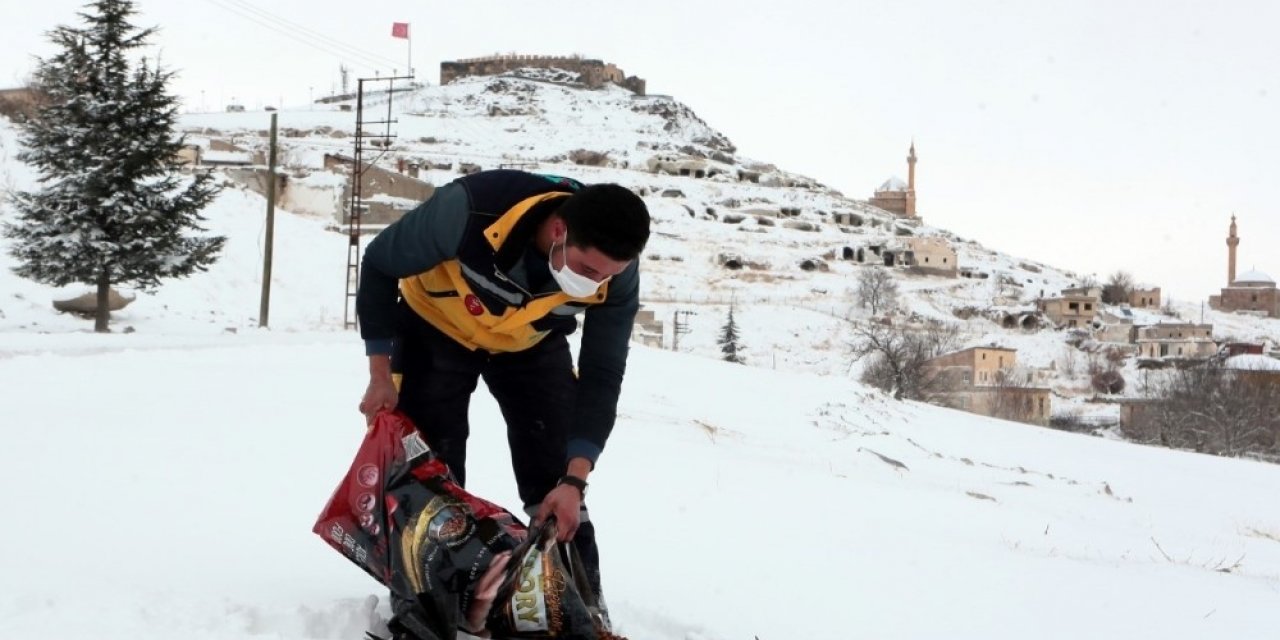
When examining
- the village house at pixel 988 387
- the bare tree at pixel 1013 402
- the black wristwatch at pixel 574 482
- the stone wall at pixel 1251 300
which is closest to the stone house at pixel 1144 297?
the stone wall at pixel 1251 300

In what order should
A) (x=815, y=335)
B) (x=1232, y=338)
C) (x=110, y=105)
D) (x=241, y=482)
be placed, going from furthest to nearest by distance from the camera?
(x=1232, y=338)
(x=815, y=335)
(x=110, y=105)
(x=241, y=482)

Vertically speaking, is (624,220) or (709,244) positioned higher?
(709,244)

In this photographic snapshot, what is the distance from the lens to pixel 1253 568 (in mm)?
7410

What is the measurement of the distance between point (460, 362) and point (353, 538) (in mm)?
696

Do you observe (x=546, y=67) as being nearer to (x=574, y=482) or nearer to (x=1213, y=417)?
(x=1213, y=417)

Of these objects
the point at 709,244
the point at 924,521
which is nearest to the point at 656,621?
the point at 924,521

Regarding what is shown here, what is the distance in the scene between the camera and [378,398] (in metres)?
3.47

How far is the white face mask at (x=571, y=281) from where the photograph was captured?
10.1 feet

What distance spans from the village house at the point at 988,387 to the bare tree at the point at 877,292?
7698mm

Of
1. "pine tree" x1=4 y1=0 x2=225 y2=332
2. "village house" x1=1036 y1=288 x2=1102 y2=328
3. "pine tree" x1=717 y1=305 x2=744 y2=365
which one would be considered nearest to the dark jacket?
"pine tree" x1=4 y1=0 x2=225 y2=332

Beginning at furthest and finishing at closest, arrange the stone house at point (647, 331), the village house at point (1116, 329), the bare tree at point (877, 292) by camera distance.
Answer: the village house at point (1116, 329) < the bare tree at point (877, 292) < the stone house at point (647, 331)

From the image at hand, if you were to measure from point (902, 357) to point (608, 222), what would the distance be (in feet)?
143

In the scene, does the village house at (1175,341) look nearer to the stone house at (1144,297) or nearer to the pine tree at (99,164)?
the stone house at (1144,297)

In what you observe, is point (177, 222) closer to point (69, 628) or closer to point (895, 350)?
point (69, 628)
